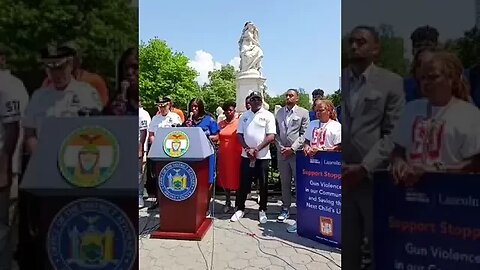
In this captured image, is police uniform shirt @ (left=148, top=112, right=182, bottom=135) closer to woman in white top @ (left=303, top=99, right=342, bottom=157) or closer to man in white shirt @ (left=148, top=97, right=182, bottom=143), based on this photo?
man in white shirt @ (left=148, top=97, right=182, bottom=143)

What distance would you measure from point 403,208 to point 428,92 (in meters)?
0.54

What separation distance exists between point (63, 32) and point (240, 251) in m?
2.67

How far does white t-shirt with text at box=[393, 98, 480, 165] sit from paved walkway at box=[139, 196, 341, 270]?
2.00m

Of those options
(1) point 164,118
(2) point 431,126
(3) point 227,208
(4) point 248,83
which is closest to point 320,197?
(3) point 227,208

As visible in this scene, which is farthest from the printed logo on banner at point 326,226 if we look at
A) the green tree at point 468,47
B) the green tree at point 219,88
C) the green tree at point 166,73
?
the green tree at point 219,88

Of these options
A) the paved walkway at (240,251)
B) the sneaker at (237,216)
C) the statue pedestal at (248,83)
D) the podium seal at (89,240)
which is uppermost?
the statue pedestal at (248,83)

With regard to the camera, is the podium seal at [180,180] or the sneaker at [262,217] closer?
the podium seal at [180,180]

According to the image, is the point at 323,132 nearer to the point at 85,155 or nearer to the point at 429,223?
the point at 429,223

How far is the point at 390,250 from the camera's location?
2.14m

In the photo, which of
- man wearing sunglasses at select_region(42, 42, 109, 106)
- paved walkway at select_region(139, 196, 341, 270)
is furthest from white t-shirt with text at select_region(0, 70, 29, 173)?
paved walkway at select_region(139, 196, 341, 270)

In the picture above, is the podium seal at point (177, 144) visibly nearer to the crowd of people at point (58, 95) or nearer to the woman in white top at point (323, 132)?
the woman in white top at point (323, 132)

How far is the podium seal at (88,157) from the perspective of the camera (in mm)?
2252

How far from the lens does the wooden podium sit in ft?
15.3

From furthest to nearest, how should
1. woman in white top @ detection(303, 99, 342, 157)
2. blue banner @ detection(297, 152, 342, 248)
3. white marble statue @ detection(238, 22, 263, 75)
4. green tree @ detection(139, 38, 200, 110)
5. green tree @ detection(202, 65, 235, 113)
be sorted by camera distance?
green tree @ detection(202, 65, 235, 113), green tree @ detection(139, 38, 200, 110), white marble statue @ detection(238, 22, 263, 75), woman in white top @ detection(303, 99, 342, 157), blue banner @ detection(297, 152, 342, 248)
